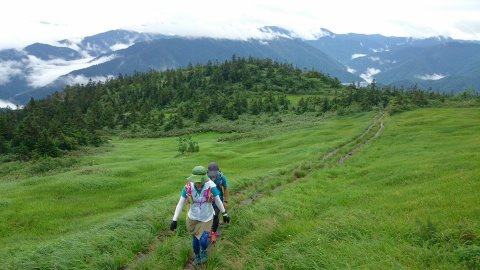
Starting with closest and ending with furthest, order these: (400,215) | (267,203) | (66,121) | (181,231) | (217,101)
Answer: (400,215)
(181,231)
(267,203)
(66,121)
(217,101)

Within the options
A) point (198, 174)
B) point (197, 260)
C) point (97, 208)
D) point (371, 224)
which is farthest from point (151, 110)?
point (371, 224)

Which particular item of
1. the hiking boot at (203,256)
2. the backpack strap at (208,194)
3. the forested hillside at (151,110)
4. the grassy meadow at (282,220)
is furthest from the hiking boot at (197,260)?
the forested hillside at (151,110)

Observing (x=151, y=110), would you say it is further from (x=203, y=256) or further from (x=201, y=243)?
(x=201, y=243)

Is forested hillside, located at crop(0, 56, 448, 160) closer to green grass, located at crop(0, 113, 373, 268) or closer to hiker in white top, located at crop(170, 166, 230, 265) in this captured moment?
green grass, located at crop(0, 113, 373, 268)

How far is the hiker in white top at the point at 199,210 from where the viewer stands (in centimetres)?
1338

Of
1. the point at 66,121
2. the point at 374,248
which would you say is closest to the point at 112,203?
the point at 374,248

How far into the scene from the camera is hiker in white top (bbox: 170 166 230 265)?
13.4m

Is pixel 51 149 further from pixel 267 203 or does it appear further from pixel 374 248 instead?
pixel 374 248

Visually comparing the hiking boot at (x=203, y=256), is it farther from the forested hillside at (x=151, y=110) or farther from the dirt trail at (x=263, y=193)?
the forested hillside at (x=151, y=110)

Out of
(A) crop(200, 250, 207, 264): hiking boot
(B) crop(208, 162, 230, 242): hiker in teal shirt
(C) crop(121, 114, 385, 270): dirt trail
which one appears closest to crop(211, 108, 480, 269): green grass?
(A) crop(200, 250, 207, 264): hiking boot

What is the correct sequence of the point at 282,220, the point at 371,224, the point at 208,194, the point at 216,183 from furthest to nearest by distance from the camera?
the point at 216,183
the point at 282,220
the point at 371,224
the point at 208,194

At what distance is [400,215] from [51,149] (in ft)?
235

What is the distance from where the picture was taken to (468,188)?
59.3 ft

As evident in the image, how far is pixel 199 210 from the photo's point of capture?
44.5ft
